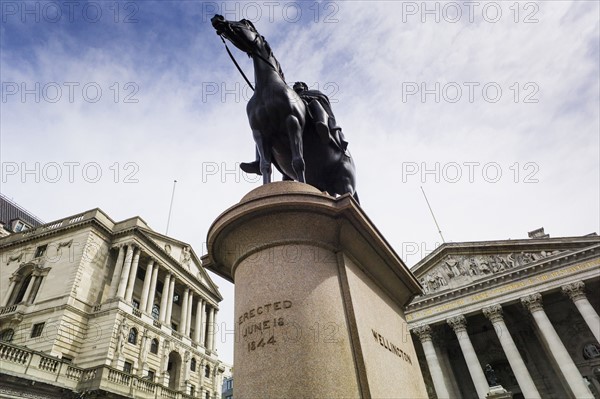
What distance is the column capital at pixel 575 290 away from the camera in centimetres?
2572

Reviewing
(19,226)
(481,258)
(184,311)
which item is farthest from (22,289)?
(481,258)

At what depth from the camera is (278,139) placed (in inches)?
191

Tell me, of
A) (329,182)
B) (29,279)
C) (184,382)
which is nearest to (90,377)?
(184,382)

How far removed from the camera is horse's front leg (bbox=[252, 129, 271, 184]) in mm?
4664

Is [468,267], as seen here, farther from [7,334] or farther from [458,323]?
[7,334]

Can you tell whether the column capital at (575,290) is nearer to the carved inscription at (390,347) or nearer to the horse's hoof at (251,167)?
the carved inscription at (390,347)

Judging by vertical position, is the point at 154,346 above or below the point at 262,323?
above

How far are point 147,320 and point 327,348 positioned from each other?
34.5 meters

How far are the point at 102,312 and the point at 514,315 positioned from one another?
36.0m

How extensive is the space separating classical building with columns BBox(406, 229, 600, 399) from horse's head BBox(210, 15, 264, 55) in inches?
914

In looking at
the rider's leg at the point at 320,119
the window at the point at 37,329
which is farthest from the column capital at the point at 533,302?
the window at the point at 37,329

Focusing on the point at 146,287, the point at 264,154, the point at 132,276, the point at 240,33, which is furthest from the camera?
the point at 146,287

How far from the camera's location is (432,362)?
28.5 meters

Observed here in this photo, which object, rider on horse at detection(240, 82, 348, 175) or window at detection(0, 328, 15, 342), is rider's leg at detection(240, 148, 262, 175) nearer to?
rider on horse at detection(240, 82, 348, 175)
